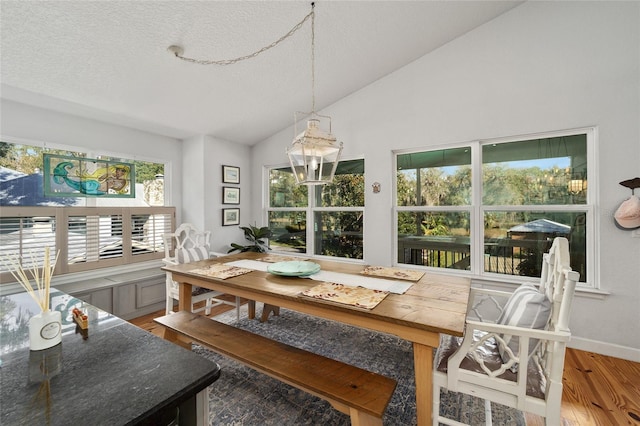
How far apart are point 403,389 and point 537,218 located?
2210 millimetres

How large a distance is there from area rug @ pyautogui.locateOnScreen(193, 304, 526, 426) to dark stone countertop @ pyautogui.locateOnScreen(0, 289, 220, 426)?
1049 mm

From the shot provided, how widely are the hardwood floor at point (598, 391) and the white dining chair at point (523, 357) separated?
68 centimetres

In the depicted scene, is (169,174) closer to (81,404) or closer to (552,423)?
(81,404)

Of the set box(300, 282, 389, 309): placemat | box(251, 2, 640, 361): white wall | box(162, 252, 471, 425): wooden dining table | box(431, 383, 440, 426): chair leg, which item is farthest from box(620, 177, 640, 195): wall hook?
box(431, 383, 440, 426): chair leg

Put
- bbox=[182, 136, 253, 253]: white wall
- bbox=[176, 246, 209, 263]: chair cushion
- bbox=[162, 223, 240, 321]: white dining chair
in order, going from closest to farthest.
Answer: bbox=[162, 223, 240, 321]: white dining chair → bbox=[176, 246, 209, 263]: chair cushion → bbox=[182, 136, 253, 253]: white wall

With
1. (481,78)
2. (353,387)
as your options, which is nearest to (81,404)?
(353,387)

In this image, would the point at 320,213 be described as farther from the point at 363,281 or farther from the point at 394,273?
the point at 363,281

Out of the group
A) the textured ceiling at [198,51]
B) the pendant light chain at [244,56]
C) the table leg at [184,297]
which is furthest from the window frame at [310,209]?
the table leg at [184,297]

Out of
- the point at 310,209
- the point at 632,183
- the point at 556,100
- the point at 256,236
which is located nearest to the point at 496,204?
the point at 632,183

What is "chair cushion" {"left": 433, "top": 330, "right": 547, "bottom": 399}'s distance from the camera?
131 centimetres

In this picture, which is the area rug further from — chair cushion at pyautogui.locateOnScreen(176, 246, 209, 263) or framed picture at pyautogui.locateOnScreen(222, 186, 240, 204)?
framed picture at pyautogui.locateOnScreen(222, 186, 240, 204)

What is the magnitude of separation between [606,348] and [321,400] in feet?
8.65

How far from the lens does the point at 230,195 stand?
4359mm

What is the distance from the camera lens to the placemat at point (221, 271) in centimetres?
216
